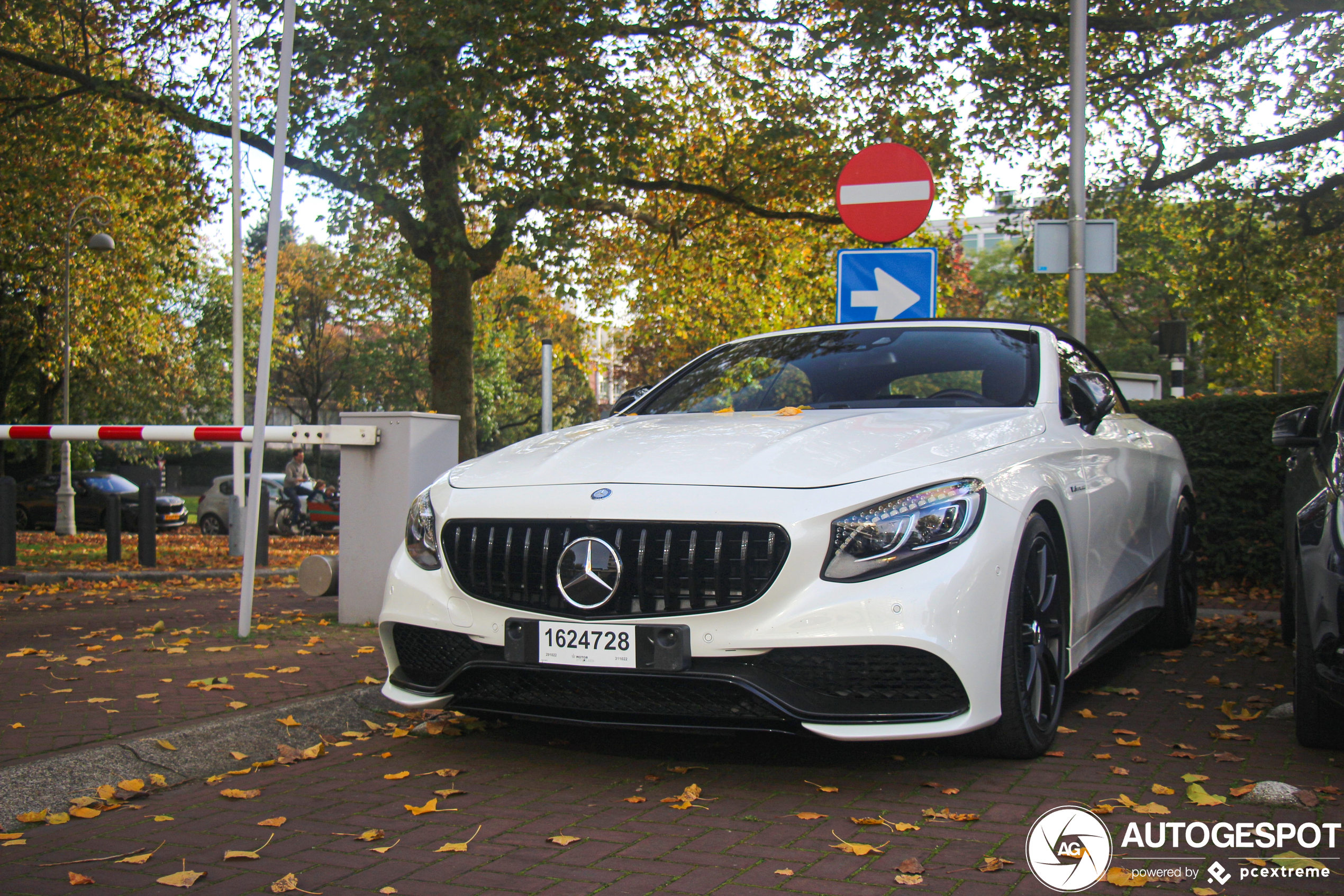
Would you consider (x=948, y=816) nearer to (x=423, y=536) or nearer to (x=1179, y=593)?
(x=423, y=536)

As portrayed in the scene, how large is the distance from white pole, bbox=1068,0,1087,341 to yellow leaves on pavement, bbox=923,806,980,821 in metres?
7.11

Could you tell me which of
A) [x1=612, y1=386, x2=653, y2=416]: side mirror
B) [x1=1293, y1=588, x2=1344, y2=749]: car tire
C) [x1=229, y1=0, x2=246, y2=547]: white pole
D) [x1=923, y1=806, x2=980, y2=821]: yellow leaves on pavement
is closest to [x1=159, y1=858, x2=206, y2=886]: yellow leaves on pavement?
[x1=923, y1=806, x2=980, y2=821]: yellow leaves on pavement

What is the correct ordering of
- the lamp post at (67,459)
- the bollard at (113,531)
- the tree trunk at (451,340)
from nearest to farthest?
the bollard at (113,531)
the tree trunk at (451,340)
the lamp post at (67,459)

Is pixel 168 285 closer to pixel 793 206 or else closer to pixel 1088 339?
pixel 793 206

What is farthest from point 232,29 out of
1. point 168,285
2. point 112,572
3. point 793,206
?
point 168,285

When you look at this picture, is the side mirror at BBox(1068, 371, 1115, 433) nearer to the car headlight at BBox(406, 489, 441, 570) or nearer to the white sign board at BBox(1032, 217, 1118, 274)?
the car headlight at BBox(406, 489, 441, 570)

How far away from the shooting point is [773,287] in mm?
20859

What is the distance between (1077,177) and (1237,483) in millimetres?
2900

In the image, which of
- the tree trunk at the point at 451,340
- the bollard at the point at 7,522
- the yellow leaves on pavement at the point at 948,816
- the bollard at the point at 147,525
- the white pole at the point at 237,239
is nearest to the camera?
the yellow leaves on pavement at the point at 948,816

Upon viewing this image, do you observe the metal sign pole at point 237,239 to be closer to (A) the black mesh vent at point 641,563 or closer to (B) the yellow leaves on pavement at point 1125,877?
(A) the black mesh vent at point 641,563

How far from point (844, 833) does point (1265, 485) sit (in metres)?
7.04

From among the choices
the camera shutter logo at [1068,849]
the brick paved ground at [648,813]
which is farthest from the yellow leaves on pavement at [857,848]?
the camera shutter logo at [1068,849]

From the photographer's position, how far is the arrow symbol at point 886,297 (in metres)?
7.68

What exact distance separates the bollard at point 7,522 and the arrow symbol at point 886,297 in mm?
8391
